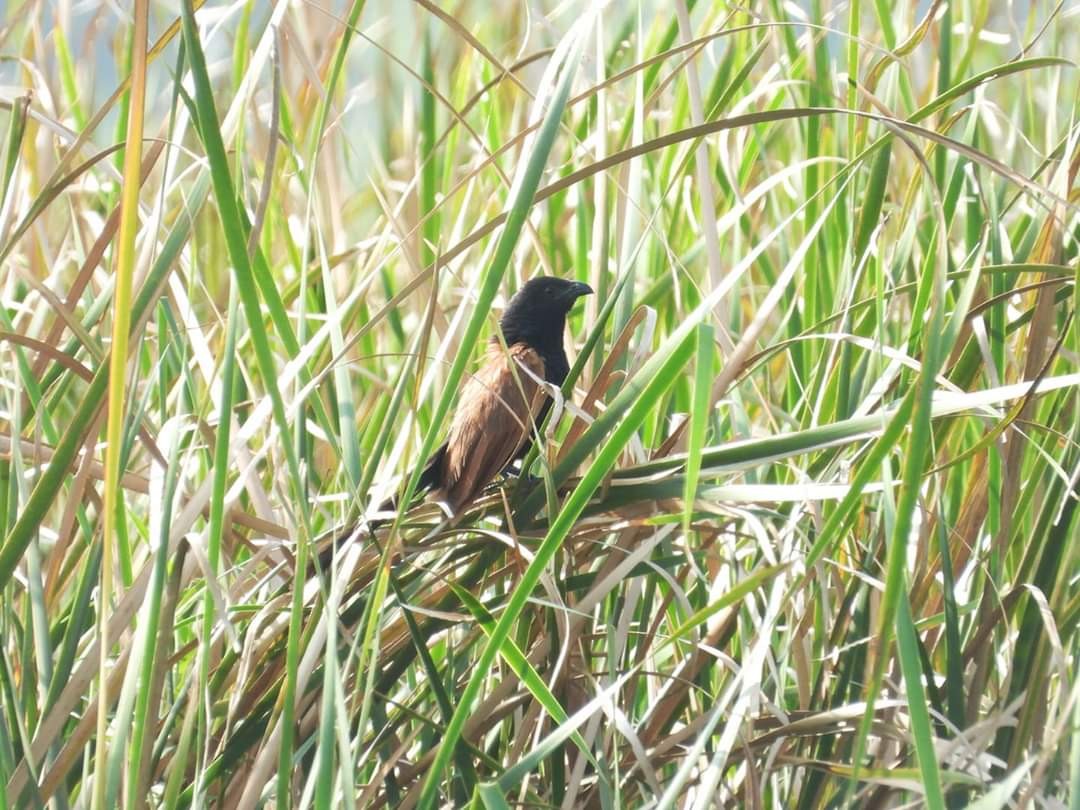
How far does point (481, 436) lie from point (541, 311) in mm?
490

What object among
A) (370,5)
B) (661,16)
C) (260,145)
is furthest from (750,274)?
(370,5)

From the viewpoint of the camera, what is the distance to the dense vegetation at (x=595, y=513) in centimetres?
114

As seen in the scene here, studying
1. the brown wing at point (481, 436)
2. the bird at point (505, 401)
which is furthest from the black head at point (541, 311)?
the brown wing at point (481, 436)

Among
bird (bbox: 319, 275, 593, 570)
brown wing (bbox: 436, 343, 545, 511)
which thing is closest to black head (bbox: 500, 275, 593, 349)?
bird (bbox: 319, 275, 593, 570)

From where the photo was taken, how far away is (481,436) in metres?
2.20

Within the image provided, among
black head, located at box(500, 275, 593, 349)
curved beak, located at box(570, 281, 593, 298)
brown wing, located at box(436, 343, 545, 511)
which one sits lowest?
brown wing, located at box(436, 343, 545, 511)

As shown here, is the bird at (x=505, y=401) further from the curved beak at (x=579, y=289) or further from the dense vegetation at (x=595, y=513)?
the dense vegetation at (x=595, y=513)

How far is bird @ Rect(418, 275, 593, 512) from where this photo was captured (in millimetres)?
2061

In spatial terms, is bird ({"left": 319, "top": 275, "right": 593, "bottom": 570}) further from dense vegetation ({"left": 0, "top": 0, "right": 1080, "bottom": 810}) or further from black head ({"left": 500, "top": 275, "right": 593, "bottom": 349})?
dense vegetation ({"left": 0, "top": 0, "right": 1080, "bottom": 810})

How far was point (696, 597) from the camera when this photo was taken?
1713 mm

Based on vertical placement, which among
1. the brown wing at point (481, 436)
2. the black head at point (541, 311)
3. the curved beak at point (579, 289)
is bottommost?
the brown wing at point (481, 436)

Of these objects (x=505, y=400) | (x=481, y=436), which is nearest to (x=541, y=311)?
(x=505, y=400)

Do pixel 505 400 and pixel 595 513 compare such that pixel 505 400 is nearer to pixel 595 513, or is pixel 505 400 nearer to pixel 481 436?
pixel 481 436

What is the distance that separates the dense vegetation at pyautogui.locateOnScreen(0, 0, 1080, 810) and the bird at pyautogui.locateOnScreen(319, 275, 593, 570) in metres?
0.11
